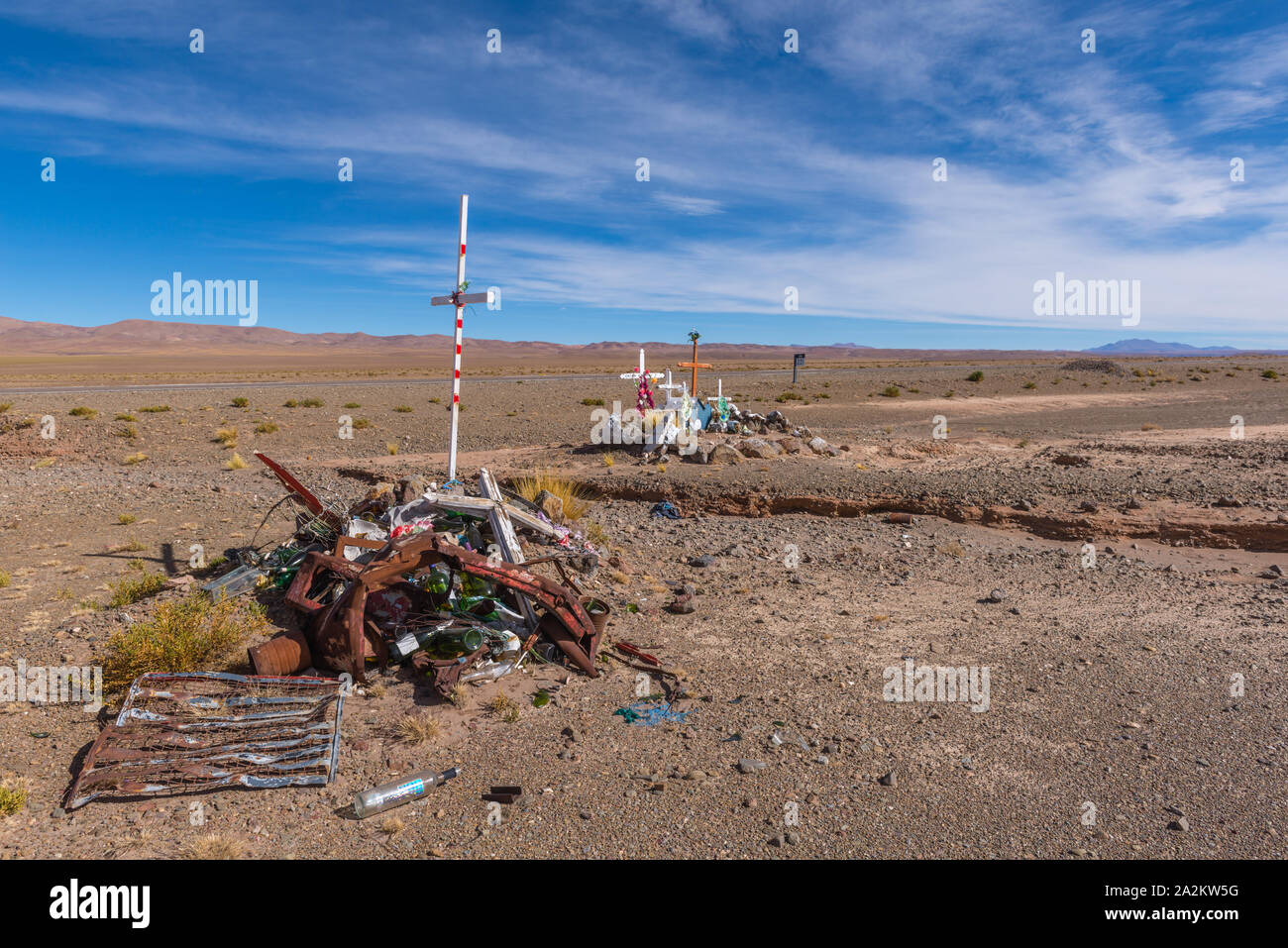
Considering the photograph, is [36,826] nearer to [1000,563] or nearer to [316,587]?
[316,587]

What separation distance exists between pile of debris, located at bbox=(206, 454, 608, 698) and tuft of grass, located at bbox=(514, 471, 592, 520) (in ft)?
10.1

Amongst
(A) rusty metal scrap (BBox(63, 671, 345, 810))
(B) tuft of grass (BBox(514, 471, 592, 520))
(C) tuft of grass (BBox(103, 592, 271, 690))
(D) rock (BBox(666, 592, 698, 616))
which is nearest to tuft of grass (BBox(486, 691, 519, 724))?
(A) rusty metal scrap (BBox(63, 671, 345, 810))

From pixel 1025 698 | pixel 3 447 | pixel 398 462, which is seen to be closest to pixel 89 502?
pixel 398 462

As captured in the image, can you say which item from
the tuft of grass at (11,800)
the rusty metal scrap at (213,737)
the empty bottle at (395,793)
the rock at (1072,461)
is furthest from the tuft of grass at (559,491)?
the rock at (1072,461)

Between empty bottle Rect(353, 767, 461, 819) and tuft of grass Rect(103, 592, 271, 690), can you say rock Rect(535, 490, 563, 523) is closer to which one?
tuft of grass Rect(103, 592, 271, 690)

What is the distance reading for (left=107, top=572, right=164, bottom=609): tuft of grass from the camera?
698cm

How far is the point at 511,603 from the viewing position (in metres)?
6.79

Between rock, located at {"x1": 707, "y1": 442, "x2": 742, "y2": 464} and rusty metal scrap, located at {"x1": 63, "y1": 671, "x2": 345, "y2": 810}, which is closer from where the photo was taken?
rusty metal scrap, located at {"x1": 63, "y1": 671, "x2": 345, "y2": 810}

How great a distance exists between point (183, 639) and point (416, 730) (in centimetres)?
210

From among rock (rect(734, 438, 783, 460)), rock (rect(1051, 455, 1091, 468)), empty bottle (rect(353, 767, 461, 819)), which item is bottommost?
empty bottle (rect(353, 767, 461, 819))

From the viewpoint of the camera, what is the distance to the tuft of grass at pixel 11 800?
4.24 m

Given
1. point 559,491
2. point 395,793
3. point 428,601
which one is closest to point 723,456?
point 559,491

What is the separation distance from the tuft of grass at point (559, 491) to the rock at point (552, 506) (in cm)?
21

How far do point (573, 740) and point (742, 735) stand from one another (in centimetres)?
117
